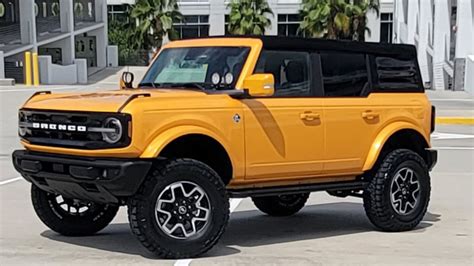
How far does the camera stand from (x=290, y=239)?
8117 millimetres

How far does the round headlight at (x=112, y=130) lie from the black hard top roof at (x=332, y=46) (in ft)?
6.13

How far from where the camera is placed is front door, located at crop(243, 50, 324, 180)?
739 centimetres

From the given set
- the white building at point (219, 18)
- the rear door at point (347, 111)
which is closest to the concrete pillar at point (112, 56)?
the white building at point (219, 18)

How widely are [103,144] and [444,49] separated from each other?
3881 centimetres

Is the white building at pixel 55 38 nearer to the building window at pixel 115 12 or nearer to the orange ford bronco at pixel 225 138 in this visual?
the building window at pixel 115 12

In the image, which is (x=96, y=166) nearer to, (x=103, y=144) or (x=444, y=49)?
(x=103, y=144)

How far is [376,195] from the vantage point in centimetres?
827

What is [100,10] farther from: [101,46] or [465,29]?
[465,29]

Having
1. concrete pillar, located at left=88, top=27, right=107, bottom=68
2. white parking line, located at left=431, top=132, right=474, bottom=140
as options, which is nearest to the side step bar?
white parking line, located at left=431, top=132, right=474, bottom=140

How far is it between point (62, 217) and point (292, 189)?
2.37 metres

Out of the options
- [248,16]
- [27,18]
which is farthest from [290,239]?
[248,16]

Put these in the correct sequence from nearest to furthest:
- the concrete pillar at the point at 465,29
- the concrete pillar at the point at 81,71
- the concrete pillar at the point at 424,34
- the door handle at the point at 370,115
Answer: the door handle at the point at 370,115, the concrete pillar at the point at 465,29, the concrete pillar at the point at 81,71, the concrete pillar at the point at 424,34

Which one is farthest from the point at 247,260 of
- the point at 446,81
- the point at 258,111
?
the point at 446,81

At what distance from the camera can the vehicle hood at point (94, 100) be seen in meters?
6.73
